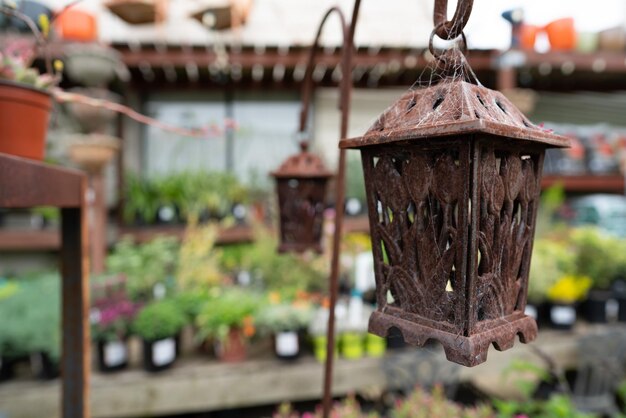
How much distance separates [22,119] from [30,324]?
178cm

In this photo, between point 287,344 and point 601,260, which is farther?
point 601,260

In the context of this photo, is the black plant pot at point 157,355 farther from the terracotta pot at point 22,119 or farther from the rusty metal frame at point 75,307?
the terracotta pot at point 22,119

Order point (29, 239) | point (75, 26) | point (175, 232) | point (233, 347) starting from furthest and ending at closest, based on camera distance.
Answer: point (175, 232), point (75, 26), point (29, 239), point (233, 347)

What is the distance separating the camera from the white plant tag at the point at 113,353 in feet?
7.47

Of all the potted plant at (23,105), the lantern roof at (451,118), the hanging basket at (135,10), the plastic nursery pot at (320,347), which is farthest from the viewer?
the hanging basket at (135,10)

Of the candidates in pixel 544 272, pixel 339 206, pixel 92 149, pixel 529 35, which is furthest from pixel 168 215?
pixel 529 35

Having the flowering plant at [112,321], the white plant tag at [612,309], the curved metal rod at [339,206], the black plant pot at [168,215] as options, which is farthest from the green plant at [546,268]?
the black plant pot at [168,215]

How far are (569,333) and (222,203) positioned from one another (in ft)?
10.6

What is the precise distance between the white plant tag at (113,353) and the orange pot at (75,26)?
2946 mm

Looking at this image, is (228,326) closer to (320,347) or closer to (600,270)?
(320,347)

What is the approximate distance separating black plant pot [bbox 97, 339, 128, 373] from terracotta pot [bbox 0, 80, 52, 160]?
5.28 ft

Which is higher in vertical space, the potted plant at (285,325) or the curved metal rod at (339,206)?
the curved metal rod at (339,206)

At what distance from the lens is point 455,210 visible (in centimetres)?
65

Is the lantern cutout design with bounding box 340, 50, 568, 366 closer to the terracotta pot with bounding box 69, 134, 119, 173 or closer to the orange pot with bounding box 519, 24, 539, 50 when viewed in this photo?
the terracotta pot with bounding box 69, 134, 119, 173
